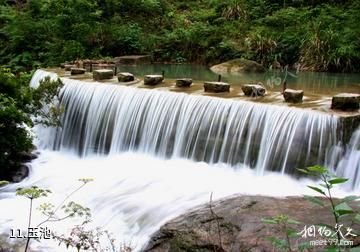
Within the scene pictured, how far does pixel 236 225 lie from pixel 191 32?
15211mm

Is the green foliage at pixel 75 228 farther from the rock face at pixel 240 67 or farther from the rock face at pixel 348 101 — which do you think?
the rock face at pixel 240 67

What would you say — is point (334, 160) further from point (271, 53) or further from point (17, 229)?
point (271, 53)

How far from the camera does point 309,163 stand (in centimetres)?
753

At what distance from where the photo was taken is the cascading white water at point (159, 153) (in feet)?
24.1

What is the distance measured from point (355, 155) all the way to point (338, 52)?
9.48 m

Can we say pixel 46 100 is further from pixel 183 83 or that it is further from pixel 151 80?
pixel 183 83

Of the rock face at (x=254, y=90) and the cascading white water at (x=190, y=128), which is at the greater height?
the rock face at (x=254, y=90)

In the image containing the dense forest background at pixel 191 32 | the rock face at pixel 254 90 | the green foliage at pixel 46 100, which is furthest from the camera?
the dense forest background at pixel 191 32

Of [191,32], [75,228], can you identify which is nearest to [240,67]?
[191,32]

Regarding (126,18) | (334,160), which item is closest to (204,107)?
(334,160)

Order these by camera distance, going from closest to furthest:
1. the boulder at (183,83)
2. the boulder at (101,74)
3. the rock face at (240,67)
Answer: the boulder at (183,83) < the boulder at (101,74) < the rock face at (240,67)

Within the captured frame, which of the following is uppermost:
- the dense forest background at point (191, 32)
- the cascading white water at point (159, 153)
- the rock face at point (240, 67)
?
the dense forest background at point (191, 32)

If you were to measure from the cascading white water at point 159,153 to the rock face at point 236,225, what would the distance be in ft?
2.70

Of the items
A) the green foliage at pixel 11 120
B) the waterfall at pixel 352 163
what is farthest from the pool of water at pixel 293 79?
the green foliage at pixel 11 120
